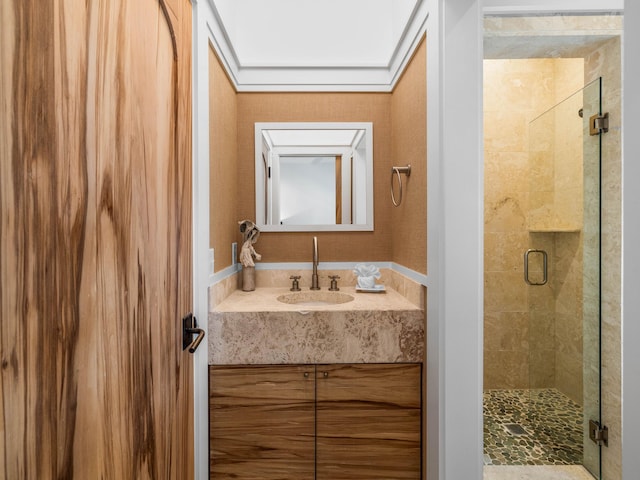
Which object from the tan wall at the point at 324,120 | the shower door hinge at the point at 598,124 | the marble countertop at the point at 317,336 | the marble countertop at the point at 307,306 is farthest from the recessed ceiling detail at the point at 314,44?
the marble countertop at the point at 317,336

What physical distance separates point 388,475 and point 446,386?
1.86ft

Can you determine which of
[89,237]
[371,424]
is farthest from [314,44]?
[371,424]

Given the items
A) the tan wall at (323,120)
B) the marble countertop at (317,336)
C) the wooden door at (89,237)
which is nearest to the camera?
the wooden door at (89,237)

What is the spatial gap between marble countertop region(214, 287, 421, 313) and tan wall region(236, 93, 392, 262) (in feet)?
0.81

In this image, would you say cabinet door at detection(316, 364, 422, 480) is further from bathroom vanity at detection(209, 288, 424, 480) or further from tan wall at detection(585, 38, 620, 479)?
tan wall at detection(585, 38, 620, 479)

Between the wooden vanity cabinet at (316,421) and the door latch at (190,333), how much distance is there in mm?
373

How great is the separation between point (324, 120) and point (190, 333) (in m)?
1.54

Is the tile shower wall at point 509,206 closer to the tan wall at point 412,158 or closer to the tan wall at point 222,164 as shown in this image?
the tan wall at point 412,158

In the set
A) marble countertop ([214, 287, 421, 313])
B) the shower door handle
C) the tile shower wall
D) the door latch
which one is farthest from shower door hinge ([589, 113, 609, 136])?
the door latch

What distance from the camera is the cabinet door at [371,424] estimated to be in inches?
57.5

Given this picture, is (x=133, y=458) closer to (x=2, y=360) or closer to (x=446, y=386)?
(x=2, y=360)

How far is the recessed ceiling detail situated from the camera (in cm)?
205

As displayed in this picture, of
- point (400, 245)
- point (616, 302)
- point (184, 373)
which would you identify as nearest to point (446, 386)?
point (400, 245)

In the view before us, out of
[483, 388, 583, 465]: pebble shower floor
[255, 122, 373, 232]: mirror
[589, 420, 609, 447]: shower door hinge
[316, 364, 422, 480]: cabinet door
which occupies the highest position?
[255, 122, 373, 232]: mirror
